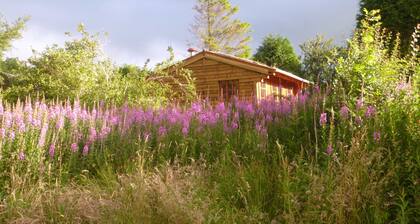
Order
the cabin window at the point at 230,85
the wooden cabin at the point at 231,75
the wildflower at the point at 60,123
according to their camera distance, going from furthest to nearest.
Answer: the cabin window at the point at 230,85 < the wooden cabin at the point at 231,75 < the wildflower at the point at 60,123

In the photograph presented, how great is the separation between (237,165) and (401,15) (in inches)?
585

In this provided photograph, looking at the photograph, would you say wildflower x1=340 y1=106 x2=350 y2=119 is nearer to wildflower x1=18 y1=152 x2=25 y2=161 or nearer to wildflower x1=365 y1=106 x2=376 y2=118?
wildflower x1=365 y1=106 x2=376 y2=118

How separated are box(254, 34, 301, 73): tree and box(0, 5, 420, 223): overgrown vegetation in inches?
901

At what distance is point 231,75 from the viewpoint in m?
20.0

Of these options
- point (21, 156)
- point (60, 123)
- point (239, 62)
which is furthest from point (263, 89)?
point (21, 156)

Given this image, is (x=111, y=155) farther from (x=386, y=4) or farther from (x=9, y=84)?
(x=9, y=84)

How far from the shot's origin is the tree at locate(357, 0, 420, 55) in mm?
16875

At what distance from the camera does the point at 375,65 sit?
5.46 metres

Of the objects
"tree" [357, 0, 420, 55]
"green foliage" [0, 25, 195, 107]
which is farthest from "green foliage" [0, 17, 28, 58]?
"tree" [357, 0, 420, 55]

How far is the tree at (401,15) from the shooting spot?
16.9 m

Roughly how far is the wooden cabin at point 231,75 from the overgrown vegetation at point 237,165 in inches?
459

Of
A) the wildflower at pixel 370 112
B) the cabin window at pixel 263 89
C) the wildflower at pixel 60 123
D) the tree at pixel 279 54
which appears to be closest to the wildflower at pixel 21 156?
the wildflower at pixel 60 123

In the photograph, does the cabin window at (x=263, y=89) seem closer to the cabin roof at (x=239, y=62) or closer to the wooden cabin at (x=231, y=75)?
the wooden cabin at (x=231, y=75)

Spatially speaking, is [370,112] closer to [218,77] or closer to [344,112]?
[344,112]
